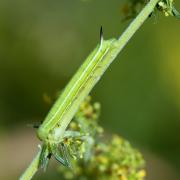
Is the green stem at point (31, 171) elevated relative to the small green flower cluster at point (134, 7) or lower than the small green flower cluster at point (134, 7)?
lower

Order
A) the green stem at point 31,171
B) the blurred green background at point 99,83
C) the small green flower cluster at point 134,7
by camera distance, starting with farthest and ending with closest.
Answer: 1. the blurred green background at point 99,83
2. the small green flower cluster at point 134,7
3. the green stem at point 31,171

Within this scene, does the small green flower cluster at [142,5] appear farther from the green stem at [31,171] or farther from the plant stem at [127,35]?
the green stem at [31,171]

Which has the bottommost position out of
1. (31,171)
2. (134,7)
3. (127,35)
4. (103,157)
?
(31,171)

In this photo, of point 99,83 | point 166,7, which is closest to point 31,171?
point 166,7

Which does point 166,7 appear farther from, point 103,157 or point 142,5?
point 103,157

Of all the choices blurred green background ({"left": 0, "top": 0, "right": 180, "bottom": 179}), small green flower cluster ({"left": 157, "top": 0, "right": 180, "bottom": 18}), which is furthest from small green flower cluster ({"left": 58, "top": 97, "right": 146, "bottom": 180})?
blurred green background ({"left": 0, "top": 0, "right": 180, "bottom": 179})

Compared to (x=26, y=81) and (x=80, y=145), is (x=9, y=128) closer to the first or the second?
(x=26, y=81)

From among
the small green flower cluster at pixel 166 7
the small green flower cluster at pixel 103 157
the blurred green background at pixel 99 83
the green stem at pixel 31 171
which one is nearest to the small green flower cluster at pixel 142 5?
the small green flower cluster at pixel 166 7

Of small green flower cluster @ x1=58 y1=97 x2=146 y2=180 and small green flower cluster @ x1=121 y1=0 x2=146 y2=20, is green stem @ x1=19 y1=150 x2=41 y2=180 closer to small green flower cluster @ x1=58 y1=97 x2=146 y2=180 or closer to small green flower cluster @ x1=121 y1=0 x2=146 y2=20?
small green flower cluster @ x1=58 y1=97 x2=146 y2=180
